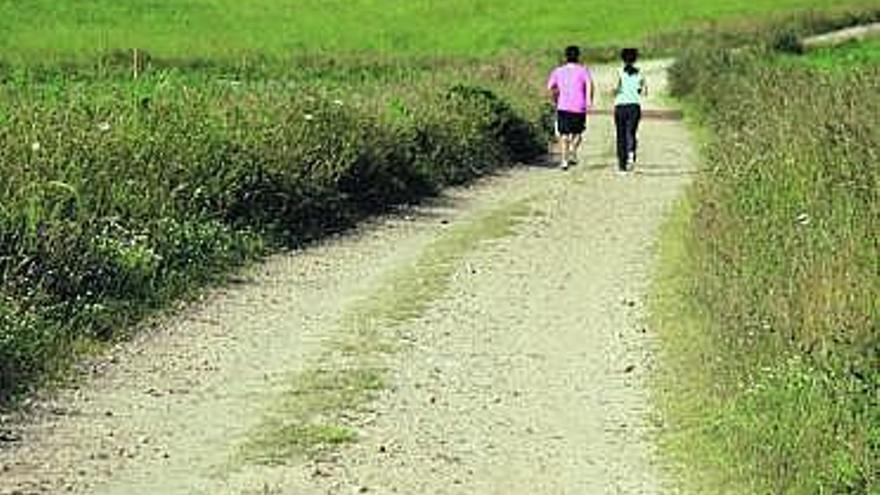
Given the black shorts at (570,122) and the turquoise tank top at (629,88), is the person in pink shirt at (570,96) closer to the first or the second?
the black shorts at (570,122)

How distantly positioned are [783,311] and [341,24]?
56887 mm

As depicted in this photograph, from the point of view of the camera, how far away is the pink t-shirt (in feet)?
89.7

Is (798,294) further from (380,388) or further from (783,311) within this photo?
(380,388)

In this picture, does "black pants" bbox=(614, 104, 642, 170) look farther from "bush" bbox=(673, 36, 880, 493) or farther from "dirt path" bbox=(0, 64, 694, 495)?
"dirt path" bbox=(0, 64, 694, 495)

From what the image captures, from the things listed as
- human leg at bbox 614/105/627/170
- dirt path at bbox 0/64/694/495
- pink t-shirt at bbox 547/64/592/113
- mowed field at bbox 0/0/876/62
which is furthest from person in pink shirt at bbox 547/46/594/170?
mowed field at bbox 0/0/876/62

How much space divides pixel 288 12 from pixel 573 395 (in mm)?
57580

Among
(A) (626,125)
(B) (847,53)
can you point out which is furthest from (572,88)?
(B) (847,53)

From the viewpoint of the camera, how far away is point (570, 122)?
2773 centimetres

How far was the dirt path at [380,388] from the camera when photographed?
30.1 feet

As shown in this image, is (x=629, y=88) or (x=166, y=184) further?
(x=629, y=88)

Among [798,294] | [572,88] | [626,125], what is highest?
[798,294]

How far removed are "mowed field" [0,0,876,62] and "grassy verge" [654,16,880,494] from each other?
35131 millimetres

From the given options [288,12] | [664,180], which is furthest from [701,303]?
[288,12]

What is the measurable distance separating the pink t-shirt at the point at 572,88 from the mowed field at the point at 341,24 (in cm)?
2424
